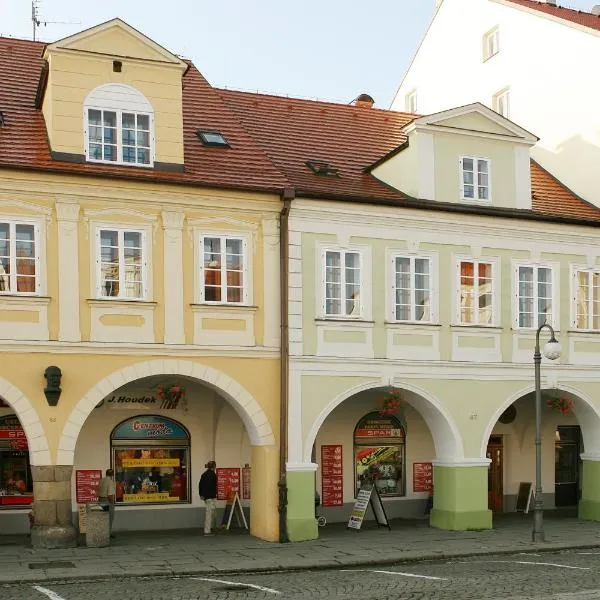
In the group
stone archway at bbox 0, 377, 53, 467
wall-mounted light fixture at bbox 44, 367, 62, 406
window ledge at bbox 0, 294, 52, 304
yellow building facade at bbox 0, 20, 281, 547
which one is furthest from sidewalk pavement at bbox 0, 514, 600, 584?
window ledge at bbox 0, 294, 52, 304

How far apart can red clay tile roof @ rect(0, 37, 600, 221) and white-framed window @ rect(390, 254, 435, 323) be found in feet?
4.56

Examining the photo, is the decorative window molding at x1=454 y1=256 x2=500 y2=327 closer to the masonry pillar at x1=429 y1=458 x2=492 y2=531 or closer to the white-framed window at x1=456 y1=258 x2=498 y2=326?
the white-framed window at x1=456 y1=258 x2=498 y2=326

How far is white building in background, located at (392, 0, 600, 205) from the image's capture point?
28.7 meters

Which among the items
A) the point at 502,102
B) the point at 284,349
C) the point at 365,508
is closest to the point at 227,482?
the point at 365,508

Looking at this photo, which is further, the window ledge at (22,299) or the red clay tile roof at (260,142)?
the red clay tile roof at (260,142)

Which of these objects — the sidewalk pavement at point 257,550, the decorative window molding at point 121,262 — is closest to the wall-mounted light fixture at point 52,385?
the decorative window molding at point 121,262

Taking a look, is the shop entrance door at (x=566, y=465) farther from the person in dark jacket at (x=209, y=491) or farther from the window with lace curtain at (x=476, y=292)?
the person in dark jacket at (x=209, y=491)

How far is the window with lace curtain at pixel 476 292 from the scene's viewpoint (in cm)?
2481

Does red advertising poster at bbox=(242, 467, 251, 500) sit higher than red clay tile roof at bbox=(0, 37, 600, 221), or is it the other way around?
red clay tile roof at bbox=(0, 37, 600, 221)

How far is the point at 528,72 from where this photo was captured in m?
30.9

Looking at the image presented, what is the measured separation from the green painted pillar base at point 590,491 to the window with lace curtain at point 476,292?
179 inches

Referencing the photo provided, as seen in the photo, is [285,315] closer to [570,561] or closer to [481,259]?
[481,259]

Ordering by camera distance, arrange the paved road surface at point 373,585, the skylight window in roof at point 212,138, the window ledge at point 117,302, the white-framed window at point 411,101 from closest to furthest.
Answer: the paved road surface at point 373,585 < the window ledge at point 117,302 < the skylight window in roof at point 212,138 < the white-framed window at point 411,101

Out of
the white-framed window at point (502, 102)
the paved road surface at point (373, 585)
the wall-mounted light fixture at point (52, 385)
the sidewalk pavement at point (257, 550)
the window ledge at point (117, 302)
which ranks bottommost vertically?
the sidewalk pavement at point (257, 550)
